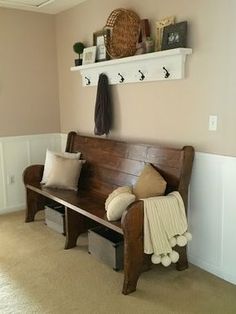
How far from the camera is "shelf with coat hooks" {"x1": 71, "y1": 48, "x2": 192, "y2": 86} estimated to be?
2656mm

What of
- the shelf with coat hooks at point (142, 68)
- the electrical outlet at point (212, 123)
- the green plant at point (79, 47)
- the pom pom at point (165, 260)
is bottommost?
the pom pom at point (165, 260)

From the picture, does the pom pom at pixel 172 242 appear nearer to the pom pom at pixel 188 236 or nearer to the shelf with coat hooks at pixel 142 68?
the pom pom at pixel 188 236

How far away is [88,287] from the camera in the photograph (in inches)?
98.3

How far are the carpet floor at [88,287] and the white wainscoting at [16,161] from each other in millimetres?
1074

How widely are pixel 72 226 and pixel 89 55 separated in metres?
1.75

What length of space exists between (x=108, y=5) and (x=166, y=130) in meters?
1.43

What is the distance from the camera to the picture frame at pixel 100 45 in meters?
3.40

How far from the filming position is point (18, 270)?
276 cm

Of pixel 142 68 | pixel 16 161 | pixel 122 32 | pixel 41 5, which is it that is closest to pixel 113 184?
pixel 142 68

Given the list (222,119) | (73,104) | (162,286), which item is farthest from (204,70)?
(73,104)

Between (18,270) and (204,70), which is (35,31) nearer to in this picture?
(204,70)

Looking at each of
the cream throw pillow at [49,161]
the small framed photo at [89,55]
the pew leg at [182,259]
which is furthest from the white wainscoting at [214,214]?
the small framed photo at [89,55]

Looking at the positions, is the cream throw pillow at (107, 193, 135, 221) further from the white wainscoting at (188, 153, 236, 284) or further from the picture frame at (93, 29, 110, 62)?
the picture frame at (93, 29, 110, 62)

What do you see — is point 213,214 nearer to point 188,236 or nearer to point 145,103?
point 188,236
